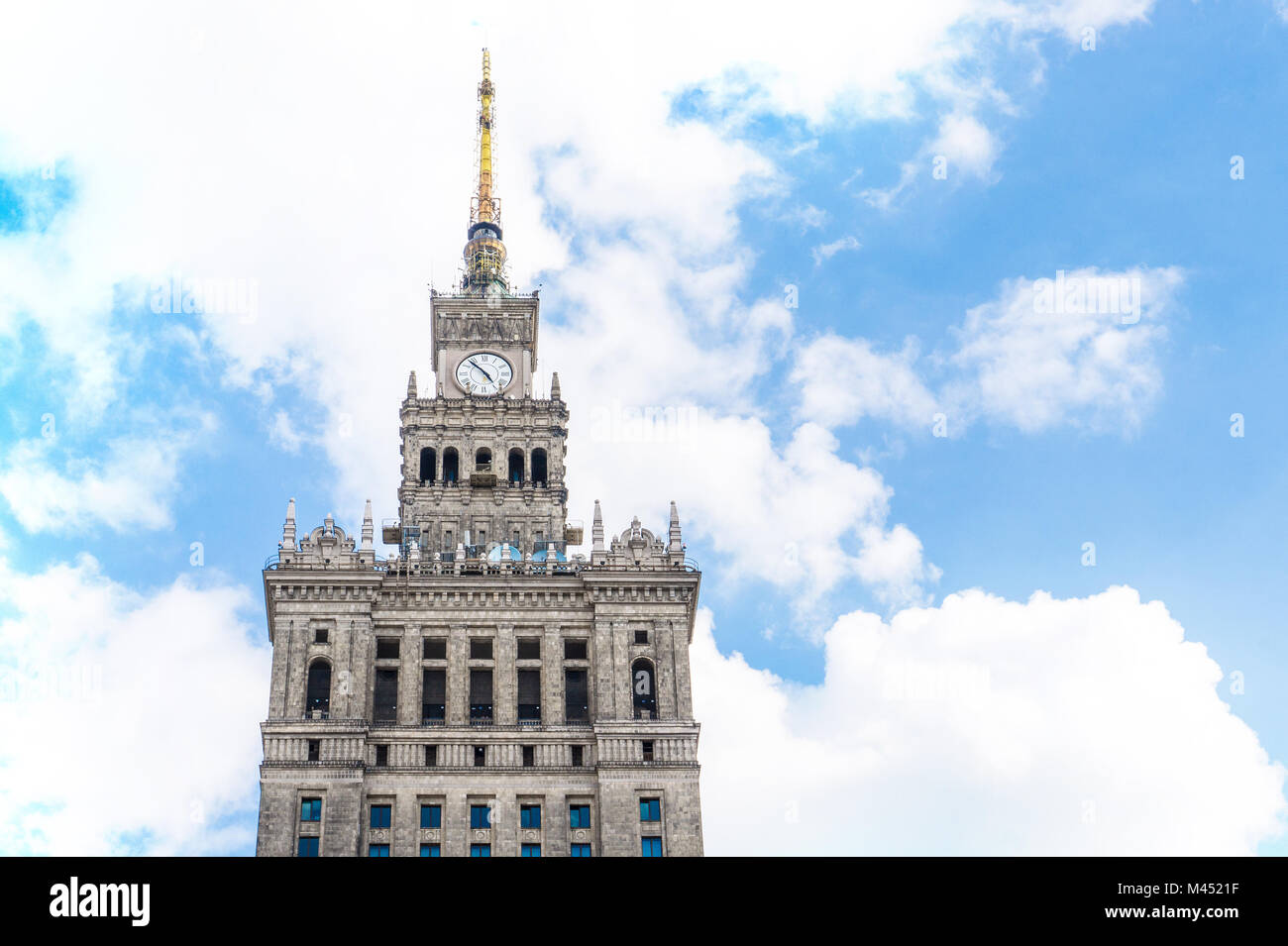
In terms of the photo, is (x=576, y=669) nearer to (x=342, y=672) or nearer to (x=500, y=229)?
(x=342, y=672)

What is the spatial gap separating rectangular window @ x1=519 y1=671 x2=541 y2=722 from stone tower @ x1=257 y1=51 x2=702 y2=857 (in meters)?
0.13

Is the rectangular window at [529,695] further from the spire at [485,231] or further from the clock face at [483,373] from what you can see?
the spire at [485,231]

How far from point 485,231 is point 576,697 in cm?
4999

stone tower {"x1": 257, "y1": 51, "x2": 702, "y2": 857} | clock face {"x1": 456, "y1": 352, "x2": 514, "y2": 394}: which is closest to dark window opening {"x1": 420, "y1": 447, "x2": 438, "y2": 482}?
stone tower {"x1": 257, "y1": 51, "x2": 702, "y2": 857}

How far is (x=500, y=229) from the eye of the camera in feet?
461

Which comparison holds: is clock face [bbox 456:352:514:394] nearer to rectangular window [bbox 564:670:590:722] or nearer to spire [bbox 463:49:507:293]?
spire [bbox 463:49:507:293]

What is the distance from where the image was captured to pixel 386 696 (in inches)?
4092

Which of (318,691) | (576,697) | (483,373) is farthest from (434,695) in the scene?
(483,373)

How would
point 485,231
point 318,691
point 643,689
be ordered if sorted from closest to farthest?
point 318,691 → point 643,689 → point 485,231

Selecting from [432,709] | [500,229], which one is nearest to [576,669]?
[432,709]

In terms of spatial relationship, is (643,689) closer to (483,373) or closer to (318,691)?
(318,691)

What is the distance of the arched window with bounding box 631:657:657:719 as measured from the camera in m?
103
